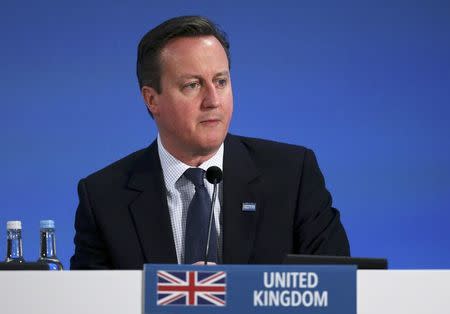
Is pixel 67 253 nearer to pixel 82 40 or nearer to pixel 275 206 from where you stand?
pixel 82 40

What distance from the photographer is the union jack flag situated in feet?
4.96

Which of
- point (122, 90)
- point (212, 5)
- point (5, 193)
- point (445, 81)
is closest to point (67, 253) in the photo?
point (5, 193)

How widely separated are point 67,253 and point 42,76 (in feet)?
2.63

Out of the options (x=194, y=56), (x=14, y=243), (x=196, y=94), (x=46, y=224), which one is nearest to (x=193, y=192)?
(x=196, y=94)

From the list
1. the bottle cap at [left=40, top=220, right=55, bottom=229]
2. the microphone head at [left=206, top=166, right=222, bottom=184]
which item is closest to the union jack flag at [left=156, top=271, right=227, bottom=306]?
the microphone head at [left=206, top=166, right=222, bottom=184]

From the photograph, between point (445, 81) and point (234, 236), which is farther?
point (445, 81)

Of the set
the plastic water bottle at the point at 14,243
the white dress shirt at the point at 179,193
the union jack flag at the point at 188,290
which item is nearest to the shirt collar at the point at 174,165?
the white dress shirt at the point at 179,193

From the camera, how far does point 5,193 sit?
4102 millimetres

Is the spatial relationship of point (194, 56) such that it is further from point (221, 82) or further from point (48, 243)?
→ point (48, 243)

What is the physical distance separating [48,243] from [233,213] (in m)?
0.73

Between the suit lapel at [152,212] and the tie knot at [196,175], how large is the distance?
3.6 inches

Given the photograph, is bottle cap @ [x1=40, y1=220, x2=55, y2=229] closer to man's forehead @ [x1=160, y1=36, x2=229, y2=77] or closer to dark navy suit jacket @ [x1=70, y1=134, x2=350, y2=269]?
dark navy suit jacket @ [x1=70, y1=134, x2=350, y2=269]

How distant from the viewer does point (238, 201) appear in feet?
8.67

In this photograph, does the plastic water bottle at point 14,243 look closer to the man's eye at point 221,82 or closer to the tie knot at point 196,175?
the tie knot at point 196,175
